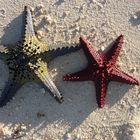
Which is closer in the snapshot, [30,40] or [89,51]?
[89,51]

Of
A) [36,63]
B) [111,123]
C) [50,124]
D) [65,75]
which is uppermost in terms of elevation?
[36,63]

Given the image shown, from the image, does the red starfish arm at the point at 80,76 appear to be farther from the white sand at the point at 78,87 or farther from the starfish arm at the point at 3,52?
the starfish arm at the point at 3,52

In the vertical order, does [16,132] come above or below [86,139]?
above

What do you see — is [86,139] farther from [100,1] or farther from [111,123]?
[100,1]

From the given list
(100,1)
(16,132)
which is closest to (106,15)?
(100,1)

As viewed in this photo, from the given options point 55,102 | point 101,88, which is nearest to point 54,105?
point 55,102

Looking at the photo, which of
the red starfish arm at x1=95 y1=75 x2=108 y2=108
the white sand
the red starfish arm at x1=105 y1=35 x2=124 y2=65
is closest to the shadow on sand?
the white sand

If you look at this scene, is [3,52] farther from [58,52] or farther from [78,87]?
[78,87]
